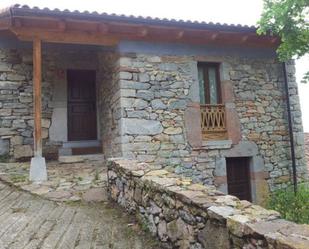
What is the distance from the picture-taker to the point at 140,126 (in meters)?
6.43

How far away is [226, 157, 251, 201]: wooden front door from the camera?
7242 millimetres

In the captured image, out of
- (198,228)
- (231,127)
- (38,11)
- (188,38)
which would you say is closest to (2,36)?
(38,11)

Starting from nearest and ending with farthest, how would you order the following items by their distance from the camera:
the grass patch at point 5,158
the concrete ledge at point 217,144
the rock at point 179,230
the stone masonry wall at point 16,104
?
the rock at point 179,230 → the concrete ledge at point 217,144 → the grass patch at point 5,158 → the stone masonry wall at point 16,104

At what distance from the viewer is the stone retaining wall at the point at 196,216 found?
6.25 feet

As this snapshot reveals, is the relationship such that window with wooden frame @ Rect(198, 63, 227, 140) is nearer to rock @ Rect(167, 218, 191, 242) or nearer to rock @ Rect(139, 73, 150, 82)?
rock @ Rect(139, 73, 150, 82)

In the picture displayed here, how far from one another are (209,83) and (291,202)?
3.10 meters

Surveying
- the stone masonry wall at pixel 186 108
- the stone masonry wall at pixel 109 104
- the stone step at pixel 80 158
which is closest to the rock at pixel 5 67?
the stone masonry wall at pixel 109 104

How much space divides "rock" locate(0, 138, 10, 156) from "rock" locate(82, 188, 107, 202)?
313cm

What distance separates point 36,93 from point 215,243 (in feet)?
15.0

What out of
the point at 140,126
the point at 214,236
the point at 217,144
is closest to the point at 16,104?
the point at 140,126

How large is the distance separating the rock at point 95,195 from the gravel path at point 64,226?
0.20 meters

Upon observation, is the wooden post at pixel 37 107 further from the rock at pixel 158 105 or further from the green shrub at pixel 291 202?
the green shrub at pixel 291 202

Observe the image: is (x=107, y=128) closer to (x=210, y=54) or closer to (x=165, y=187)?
(x=210, y=54)

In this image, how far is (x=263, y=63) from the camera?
7707mm
